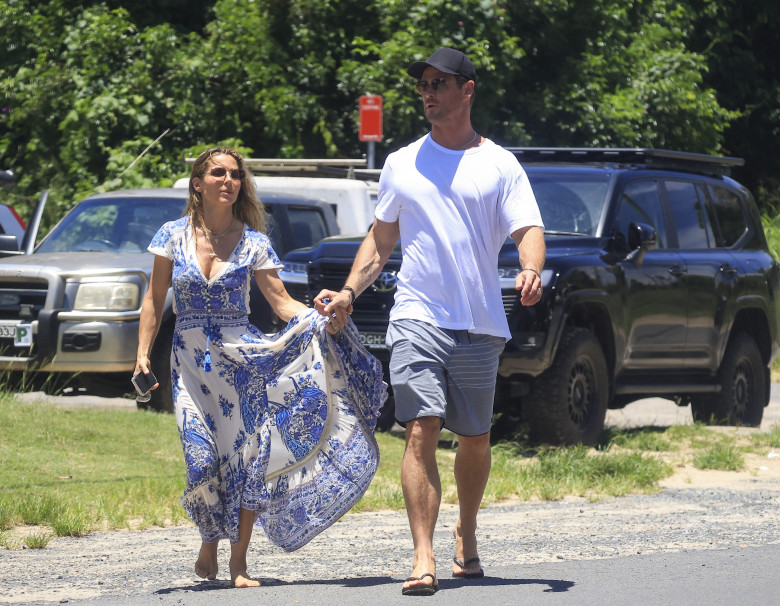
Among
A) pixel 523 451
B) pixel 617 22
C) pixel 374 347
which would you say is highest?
pixel 617 22

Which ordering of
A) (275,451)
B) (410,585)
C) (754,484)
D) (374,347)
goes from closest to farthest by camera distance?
(410,585) → (275,451) → (754,484) → (374,347)

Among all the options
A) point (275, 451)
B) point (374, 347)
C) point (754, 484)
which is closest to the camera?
point (275, 451)

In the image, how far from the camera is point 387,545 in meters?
6.34

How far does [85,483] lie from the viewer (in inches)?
304

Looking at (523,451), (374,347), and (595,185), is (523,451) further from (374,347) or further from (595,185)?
(595,185)

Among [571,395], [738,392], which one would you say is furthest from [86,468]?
[738,392]

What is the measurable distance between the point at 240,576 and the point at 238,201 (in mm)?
1504

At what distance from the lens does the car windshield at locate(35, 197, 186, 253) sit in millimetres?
10781

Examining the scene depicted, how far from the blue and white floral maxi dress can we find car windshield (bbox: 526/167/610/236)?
465 centimetres

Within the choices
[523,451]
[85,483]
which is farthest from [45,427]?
[523,451]

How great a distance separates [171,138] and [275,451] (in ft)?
46.8

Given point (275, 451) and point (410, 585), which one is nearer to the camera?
point (410, 585)

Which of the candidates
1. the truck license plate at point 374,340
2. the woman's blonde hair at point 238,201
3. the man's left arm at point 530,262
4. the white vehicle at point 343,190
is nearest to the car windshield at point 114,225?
the white vehicle at point 343,190

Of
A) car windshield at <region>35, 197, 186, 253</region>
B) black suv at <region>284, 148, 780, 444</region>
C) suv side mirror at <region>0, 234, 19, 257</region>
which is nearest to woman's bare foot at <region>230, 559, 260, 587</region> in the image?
black suv at <region>284, 148, 780, 444</region>
